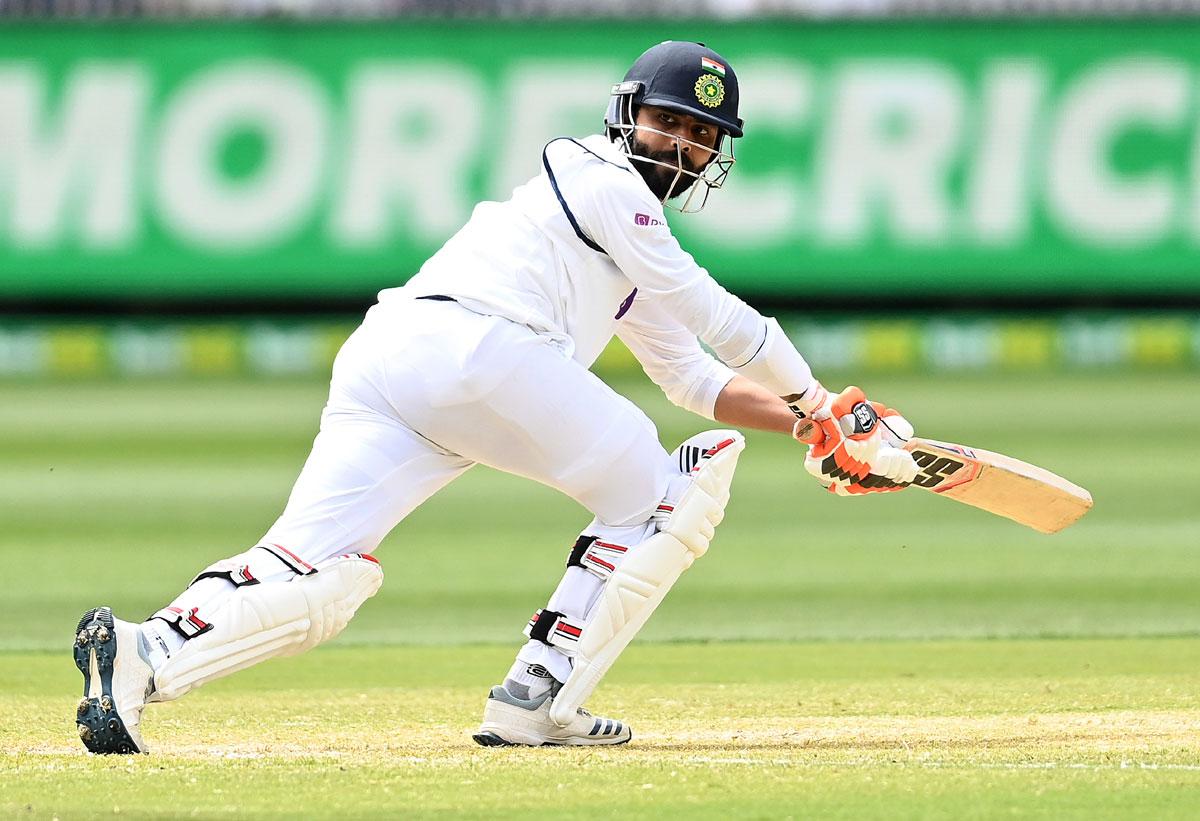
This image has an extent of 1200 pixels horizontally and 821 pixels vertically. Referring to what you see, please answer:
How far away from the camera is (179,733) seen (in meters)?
4.31

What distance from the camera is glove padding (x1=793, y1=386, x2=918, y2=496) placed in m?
4.24

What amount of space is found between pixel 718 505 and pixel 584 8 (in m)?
9.59

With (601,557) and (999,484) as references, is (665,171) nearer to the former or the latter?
(601,557)

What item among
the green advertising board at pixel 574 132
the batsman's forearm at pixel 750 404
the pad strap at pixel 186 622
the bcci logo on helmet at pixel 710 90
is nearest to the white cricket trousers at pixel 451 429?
the pad strap at pixel 186 622

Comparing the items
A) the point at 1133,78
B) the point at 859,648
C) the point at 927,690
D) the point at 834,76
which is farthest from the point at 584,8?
the point at 927,690

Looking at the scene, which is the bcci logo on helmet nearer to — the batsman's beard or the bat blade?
the batsman's beard

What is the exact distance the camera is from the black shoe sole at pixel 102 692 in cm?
382

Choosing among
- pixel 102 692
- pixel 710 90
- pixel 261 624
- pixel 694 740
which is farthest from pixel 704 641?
pixel 102 692

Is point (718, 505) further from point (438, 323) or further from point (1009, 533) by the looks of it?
point (1009, 533)

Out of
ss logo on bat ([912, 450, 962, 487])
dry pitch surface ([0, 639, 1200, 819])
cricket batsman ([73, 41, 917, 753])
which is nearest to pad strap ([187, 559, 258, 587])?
cricket batsman ([73, 41, 917, 753])

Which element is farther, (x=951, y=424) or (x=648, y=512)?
(x=951, y=424)

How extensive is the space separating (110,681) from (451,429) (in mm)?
787

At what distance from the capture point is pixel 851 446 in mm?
4227

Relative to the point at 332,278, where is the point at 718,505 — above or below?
above
